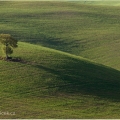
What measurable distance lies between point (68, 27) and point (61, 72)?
45800 millimetres

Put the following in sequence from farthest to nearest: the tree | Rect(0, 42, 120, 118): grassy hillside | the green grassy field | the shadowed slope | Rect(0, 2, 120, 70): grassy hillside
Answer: Rect(0, 2, 120, 70): grassy hillside < the tree < the shadowed slope < the green grassy field < Rect(0, 42, 120, 118): grassy hillside

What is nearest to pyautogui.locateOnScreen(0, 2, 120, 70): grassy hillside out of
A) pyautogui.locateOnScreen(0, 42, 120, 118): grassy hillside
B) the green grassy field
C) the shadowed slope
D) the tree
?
the green grassy field

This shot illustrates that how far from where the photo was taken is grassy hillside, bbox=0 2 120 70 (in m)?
85.4

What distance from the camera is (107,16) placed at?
377 feet

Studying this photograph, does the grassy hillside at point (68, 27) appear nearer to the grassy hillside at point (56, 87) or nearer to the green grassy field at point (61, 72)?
the green grassy field at point (61, 72)

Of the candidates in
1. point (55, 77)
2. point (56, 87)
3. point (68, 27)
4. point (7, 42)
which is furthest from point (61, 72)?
point (68, 27)

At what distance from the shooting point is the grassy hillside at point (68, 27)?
8544 centimetres

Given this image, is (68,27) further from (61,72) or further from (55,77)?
(55,77)

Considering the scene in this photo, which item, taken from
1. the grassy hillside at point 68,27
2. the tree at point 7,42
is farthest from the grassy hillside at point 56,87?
the grassy hillside at point 68,27

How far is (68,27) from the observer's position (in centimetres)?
10106

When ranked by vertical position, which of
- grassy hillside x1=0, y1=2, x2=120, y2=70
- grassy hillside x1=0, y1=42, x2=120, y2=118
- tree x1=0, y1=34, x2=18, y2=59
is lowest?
grassy hillside x1=0, y1=42, x2=120, y2=118

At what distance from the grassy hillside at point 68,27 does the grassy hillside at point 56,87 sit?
1622cm

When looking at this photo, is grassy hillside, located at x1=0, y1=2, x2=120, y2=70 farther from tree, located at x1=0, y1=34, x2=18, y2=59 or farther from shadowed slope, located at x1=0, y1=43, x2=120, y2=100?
tree, located at x1=0, y1=34, x2=18, y2=59

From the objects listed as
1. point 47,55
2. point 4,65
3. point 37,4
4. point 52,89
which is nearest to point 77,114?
point 52,89
